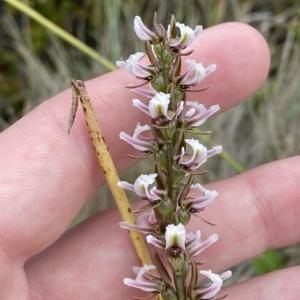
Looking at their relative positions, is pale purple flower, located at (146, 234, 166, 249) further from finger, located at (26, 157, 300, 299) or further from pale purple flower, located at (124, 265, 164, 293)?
finger, located at (26, 157, 300, 299)

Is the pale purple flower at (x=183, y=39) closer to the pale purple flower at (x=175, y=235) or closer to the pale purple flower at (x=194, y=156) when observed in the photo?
the pale purple flower at (x=194, y=156)

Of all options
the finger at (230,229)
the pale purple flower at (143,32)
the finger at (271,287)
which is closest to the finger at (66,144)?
the finger at (230,229)

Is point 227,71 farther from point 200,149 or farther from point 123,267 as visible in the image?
point 123,267

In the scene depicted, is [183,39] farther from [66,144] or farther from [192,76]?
[66,144]

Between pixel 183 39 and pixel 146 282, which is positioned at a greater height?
pixel 183 39

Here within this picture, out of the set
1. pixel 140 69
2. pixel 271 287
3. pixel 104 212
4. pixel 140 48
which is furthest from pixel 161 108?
pixel 140 48
